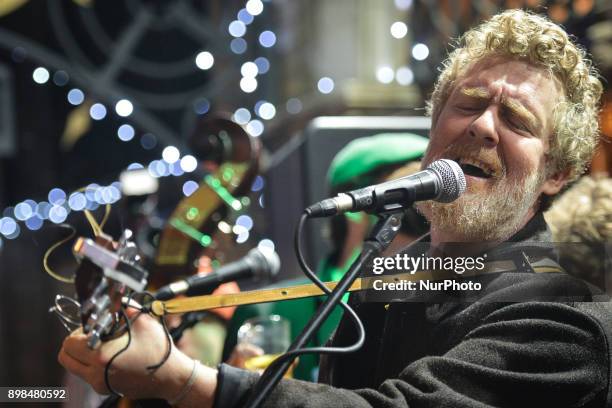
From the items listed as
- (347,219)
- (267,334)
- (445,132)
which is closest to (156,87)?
(347,219)

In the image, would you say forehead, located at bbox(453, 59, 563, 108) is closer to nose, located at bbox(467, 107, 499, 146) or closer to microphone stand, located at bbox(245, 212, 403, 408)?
nose, located at bbox(467, 107, 499, 146)

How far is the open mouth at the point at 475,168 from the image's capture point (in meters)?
1.82

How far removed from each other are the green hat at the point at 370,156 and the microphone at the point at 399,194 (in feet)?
4.32

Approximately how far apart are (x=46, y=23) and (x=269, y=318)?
16.4 ft

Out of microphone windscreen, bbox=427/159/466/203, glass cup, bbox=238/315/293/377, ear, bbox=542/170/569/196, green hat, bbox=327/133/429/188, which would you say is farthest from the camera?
green hat, bbox=327/133/429/188

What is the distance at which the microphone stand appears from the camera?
1474mm

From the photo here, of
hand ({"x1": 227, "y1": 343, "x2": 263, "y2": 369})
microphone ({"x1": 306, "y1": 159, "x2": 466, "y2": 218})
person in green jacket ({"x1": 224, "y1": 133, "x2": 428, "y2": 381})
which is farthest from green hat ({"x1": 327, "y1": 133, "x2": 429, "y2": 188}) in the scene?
microphone ({"x1": 306, "y1": 159, "x2": 466, "y2": 218})

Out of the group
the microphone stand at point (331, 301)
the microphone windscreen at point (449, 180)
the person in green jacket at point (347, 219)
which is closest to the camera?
the microphone stand at point (331, 301)

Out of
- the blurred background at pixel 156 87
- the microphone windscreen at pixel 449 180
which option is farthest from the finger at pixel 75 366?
the blurred background at pixel 156 87

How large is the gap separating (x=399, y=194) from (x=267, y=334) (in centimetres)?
126

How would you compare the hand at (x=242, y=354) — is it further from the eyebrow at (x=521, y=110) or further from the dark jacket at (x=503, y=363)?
the eyebrow at (x=521, y=110)

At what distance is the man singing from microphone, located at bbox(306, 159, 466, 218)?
175 mm

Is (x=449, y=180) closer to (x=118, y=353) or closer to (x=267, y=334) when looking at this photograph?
(x=118, y=353)

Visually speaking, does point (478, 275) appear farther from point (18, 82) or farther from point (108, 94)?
point (18, 82)
